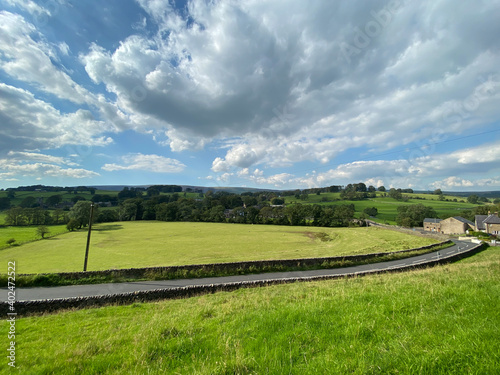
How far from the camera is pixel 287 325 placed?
3973 millimetres

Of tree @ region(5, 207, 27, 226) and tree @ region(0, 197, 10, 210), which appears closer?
tree @ region(5, 207, 27, 226)

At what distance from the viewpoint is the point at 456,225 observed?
6369 centimetres

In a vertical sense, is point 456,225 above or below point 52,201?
below

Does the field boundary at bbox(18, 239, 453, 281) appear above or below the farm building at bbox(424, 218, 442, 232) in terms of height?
above

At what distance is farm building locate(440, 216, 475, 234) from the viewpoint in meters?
61.9

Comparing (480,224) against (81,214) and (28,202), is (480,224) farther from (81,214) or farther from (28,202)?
(28,202)

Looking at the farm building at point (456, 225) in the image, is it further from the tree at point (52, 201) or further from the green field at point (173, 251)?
the tree at point (52, 201)

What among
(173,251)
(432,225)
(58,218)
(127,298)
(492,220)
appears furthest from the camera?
(58,218)

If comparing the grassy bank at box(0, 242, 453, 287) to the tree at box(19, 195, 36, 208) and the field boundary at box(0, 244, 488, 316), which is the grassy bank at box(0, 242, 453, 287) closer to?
the field boundary at box(0, 244, 488, 316)

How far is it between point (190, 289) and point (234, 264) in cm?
589

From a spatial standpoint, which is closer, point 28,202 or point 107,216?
point 107,216

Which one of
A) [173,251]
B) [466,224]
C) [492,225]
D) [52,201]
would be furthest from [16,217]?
[466,224]

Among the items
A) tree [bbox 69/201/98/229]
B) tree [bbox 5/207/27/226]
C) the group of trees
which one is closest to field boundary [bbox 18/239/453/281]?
the group of trees

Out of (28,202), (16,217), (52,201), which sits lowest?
(16,217)
